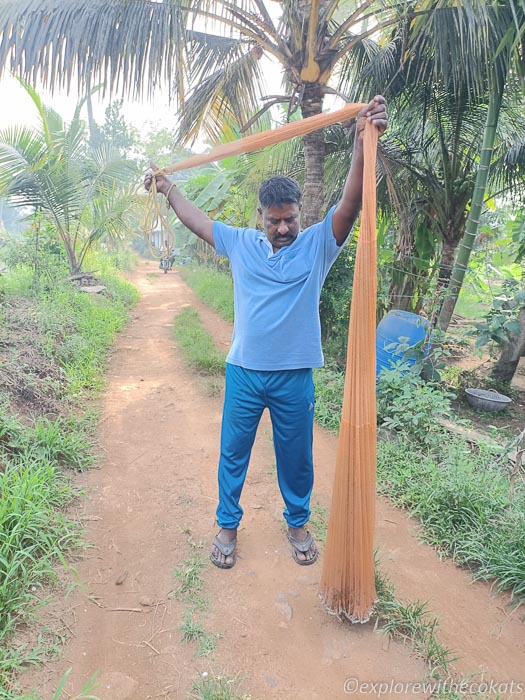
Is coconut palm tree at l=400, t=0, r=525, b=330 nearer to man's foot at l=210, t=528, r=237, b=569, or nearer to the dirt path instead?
the dirt path

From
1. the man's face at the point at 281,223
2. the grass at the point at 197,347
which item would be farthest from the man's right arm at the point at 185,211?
the grass at the point at 197,347

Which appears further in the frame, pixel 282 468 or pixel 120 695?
pixel 282 468

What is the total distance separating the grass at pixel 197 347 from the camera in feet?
17.8

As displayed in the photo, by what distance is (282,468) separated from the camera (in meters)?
2.22

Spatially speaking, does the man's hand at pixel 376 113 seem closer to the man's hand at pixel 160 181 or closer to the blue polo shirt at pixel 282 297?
the blue polo shirt at pixel 282 297

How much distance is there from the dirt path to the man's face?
1613 millimetres

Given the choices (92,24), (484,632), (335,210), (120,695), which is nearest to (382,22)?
(92,24)

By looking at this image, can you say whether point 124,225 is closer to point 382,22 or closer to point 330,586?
point 382,22

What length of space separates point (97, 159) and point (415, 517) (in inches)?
336

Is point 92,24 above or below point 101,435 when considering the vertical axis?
above

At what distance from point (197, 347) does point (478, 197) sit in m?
3.79

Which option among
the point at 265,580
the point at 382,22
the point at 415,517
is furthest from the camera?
the point at 382,22

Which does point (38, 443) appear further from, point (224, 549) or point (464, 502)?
point (464, 502)

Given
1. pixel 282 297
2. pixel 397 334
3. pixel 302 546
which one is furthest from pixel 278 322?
pixel 397 334
